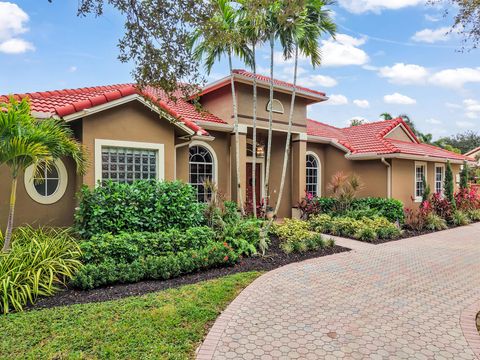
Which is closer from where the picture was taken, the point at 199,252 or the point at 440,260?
the point at 199,252

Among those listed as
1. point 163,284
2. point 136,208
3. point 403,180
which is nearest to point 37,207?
point 136,208

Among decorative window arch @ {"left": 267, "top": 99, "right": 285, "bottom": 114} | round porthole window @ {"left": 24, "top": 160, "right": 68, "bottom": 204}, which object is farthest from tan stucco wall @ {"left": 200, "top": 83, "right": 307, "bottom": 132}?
round porthole window @ {"left": 24, "top": 160, "right": 68, "bottom": 204}

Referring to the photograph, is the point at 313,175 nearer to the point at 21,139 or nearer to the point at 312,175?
the point at 312,175

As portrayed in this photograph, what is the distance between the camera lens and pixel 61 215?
891cm

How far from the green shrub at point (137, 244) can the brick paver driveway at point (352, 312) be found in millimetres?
2201

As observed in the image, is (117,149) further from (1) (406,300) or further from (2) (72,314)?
(1) (406,300)

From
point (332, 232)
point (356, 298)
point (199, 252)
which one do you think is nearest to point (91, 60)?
point (199, 252)

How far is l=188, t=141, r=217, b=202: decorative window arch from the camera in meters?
13.5

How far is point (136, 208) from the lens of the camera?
27.2 feet

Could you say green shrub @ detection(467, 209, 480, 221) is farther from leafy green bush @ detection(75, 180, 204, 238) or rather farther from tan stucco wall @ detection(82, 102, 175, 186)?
tan stucco wall @ detection(82, 102, 175, 186)

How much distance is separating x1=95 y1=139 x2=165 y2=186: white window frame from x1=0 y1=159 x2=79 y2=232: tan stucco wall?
0.91 m

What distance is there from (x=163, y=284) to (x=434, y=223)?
45.4ft

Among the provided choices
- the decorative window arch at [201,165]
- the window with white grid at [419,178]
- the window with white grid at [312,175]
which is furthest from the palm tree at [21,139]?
the window with white grid at [419,178]

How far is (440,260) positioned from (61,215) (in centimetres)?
1118
